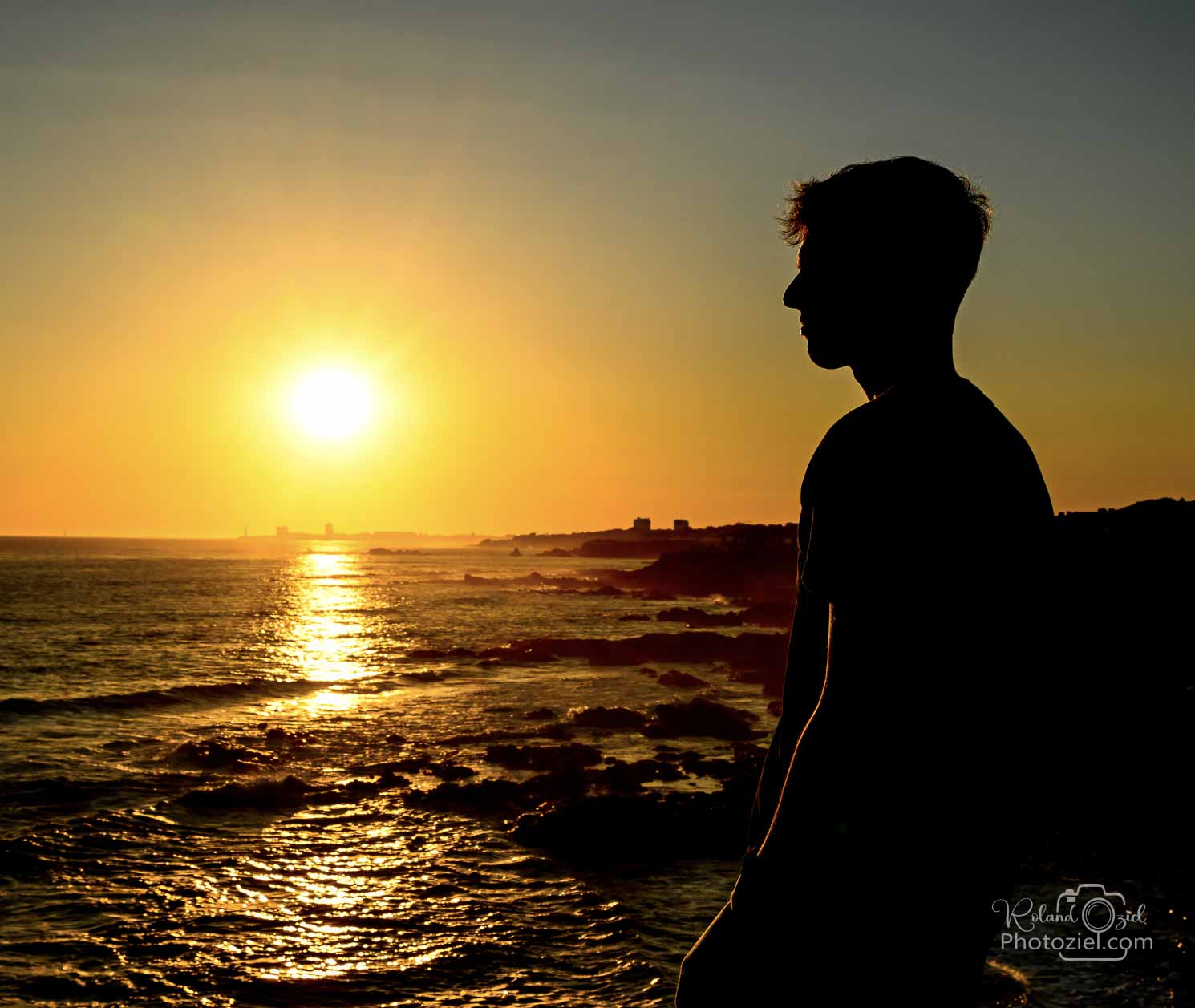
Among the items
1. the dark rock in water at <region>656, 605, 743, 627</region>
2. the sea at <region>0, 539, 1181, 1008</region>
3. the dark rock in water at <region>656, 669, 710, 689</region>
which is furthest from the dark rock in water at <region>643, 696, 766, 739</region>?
the dark rock in water at <region>656, 605, 743, 627</region>

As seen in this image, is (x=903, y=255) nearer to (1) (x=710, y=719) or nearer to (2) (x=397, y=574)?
(1) (x=710, y=719)

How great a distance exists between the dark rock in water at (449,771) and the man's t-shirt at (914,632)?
53.4 feet

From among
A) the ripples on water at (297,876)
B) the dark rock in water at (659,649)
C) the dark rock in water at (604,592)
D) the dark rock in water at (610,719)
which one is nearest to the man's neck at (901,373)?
the ripples on water at (297,876)

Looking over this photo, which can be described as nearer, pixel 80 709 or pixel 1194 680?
pixel 1194 680

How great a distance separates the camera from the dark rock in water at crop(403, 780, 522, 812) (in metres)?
15.0

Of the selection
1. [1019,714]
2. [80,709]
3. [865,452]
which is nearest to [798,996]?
[1019,714]

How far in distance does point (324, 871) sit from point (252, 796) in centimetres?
444

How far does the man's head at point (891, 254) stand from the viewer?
1.69 meters

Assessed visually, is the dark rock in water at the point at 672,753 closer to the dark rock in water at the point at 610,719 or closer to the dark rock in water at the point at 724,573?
the dark rock in water at the point at 610,719

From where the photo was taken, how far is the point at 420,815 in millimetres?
14570

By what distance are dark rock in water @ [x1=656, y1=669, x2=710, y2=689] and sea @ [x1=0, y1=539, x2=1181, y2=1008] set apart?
1.80ft

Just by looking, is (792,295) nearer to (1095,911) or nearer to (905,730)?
(905,730)

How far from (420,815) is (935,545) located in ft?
47.4

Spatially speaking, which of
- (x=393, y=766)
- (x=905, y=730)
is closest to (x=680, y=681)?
(x=393, y=766)
